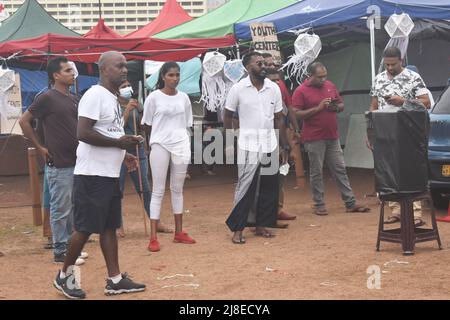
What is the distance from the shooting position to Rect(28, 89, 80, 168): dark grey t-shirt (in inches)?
276

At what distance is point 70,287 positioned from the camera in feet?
19.3

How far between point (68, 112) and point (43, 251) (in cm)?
176

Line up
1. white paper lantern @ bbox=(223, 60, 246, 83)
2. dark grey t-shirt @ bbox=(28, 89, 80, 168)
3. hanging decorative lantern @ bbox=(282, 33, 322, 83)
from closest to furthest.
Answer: dark grey t-shirt @ bbox=(28, 89, 80, 168)
hanging decorative lantern @ bbox=(282, 33, 322, 83)
white paper lantern @ bbox=(223, 60, 246, 83)

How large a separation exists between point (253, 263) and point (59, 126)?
2.15 meters

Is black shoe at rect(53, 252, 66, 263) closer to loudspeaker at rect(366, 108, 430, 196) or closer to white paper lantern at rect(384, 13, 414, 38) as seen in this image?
loudspeaker at rect(366, 108, 430, 196)

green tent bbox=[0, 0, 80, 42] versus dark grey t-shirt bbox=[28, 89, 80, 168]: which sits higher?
green tent bbox=[0, 0, 80, 42]

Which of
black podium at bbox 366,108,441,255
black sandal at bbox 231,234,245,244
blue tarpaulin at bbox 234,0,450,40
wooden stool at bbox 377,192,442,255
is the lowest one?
black sandal at bbox 231,234,245,244

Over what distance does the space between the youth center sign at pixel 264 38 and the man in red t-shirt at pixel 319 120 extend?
161 centimetres

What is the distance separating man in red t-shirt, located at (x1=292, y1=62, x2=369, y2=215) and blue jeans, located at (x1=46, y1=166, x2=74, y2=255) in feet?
11.3

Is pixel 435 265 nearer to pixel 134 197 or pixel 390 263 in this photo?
pixel 390 263

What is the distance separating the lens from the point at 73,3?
3307 inches

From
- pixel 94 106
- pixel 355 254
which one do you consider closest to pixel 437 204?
pixel 355 254

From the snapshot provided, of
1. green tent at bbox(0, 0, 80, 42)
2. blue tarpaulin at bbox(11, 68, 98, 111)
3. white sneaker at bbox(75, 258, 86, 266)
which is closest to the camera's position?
white sneaker at bbox(75, 258, 86, 266)

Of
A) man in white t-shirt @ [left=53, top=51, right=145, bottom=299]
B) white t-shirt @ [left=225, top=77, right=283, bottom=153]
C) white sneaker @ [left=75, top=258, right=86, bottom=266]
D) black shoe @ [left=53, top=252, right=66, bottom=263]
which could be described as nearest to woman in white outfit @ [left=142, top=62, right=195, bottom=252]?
white t-shirt @ [left=225, top=77, right=283, bottom=153]
